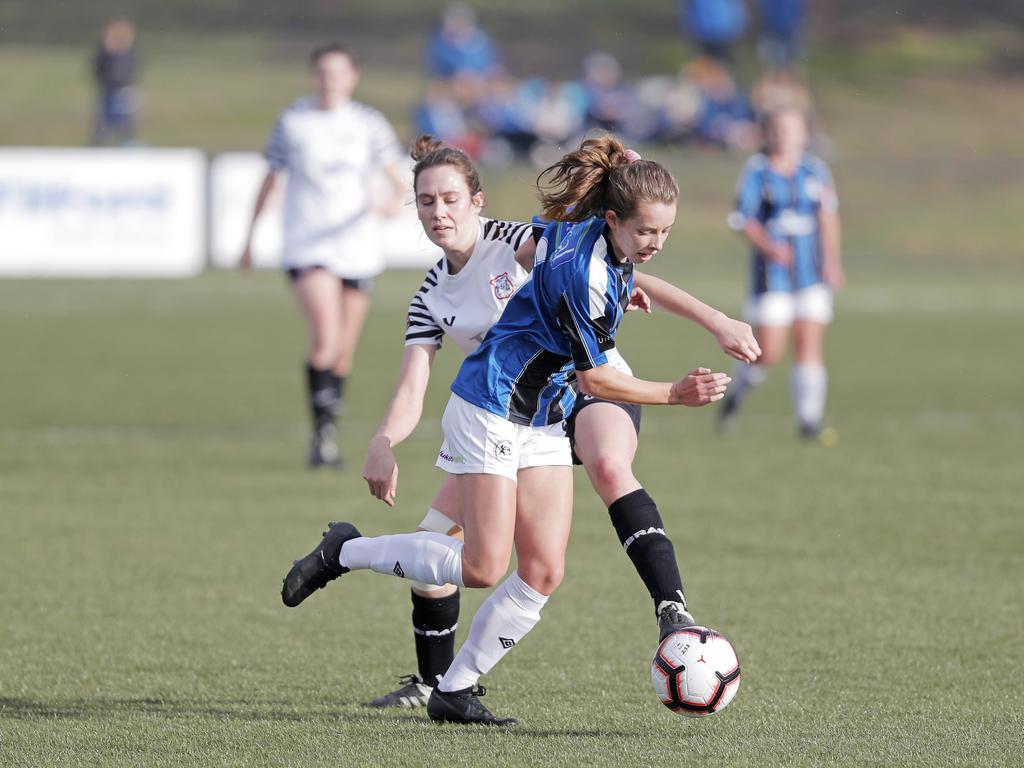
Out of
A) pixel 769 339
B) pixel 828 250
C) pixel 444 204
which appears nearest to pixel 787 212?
pixel 828 250

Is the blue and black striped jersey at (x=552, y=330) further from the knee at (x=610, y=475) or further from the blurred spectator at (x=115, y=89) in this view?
the blurred spectator at (x=115, y=89)

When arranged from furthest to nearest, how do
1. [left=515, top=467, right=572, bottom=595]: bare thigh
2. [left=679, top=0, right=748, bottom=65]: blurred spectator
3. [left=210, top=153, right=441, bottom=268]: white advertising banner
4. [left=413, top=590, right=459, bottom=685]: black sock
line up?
[left=679, top=0, right=748, bottom=65]: blurred spectator < [left=210, top=153, right=441, bottom=268]: white advertising banner < [left=413, top=590, right=459, bottom=685]: black sock < [left=515, top=467, right=572, bottom=595]: bare thigh

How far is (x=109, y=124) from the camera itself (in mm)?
26750

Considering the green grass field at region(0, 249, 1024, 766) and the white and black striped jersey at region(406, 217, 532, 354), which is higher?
the white and black striped jersey at region(406, 217, 532, 354)

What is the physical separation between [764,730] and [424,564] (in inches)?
40.7

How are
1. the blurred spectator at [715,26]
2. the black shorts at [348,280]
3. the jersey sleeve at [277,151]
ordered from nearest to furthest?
1. the black shorts at [348,280]
2. the jersey sleeve at [277,151]
3. the blurred spectator at [715,26]

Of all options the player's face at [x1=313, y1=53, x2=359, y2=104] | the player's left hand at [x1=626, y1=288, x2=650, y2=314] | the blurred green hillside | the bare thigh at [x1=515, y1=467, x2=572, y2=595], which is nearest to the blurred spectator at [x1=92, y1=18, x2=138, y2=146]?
the blurred green hillside

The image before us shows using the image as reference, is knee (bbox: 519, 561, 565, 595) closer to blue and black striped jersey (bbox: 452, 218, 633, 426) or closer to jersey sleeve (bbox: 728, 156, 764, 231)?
blue and black striped jersey (bbox: 452, 218, 633, 426)

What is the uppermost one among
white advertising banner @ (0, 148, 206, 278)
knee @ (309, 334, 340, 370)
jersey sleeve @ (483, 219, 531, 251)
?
white advertising banner @ (0, 148, 206, 278)

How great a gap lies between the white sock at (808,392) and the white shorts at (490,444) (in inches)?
247

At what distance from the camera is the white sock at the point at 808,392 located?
10820 mm

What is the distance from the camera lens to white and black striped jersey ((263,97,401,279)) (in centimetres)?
994

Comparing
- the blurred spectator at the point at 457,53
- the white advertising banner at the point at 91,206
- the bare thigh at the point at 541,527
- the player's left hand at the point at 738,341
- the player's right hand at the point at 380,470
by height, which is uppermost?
the blurred spectator at the point at 457,53

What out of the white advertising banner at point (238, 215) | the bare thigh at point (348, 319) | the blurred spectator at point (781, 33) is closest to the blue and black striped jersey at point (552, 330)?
the bare thigh at point (348, 319)
